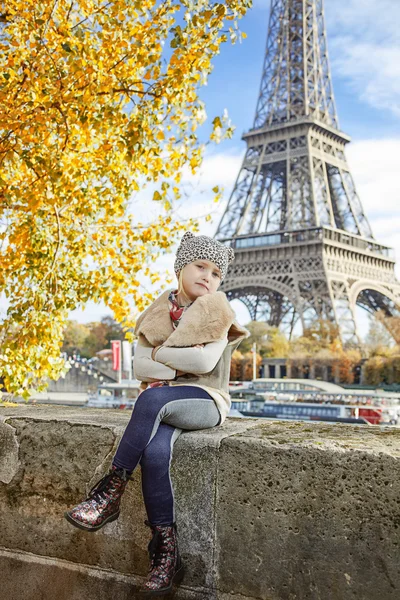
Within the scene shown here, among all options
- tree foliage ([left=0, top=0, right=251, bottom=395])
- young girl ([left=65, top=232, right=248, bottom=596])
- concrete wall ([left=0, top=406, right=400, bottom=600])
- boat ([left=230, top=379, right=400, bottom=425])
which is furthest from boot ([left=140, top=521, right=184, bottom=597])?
boat ([left=230, top=379, right=400, bottom=425])

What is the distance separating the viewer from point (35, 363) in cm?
536

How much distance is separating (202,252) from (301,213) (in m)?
44.8

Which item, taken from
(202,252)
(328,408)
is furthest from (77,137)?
(328,408)

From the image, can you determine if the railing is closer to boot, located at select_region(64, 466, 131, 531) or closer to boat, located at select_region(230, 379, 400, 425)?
boat, located at select_region(230, 379, 400, 425)

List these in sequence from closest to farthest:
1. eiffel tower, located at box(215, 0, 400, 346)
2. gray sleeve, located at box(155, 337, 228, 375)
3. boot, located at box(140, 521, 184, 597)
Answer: boot, located at box(140, 521, 184, 597) < gray sleeve, located at box(155, 337, 228, 375) < eiffel tower, located at box(215, 0, 400, 346)

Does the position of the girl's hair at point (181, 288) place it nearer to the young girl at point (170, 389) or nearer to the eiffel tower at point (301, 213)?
the young girl at point (170, 389)

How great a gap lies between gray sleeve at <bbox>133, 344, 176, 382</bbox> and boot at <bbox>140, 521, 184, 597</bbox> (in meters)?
0.69

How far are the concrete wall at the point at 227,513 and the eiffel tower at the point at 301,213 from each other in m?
38.7

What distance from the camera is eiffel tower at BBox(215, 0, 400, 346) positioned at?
42688 mm

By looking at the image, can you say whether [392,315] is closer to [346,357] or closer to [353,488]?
[346,357]

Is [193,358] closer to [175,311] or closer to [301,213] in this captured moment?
[175,311]

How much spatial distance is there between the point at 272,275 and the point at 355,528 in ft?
137

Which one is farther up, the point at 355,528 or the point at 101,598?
the point at 355,528

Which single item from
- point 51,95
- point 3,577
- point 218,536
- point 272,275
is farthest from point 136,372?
point 272,275
